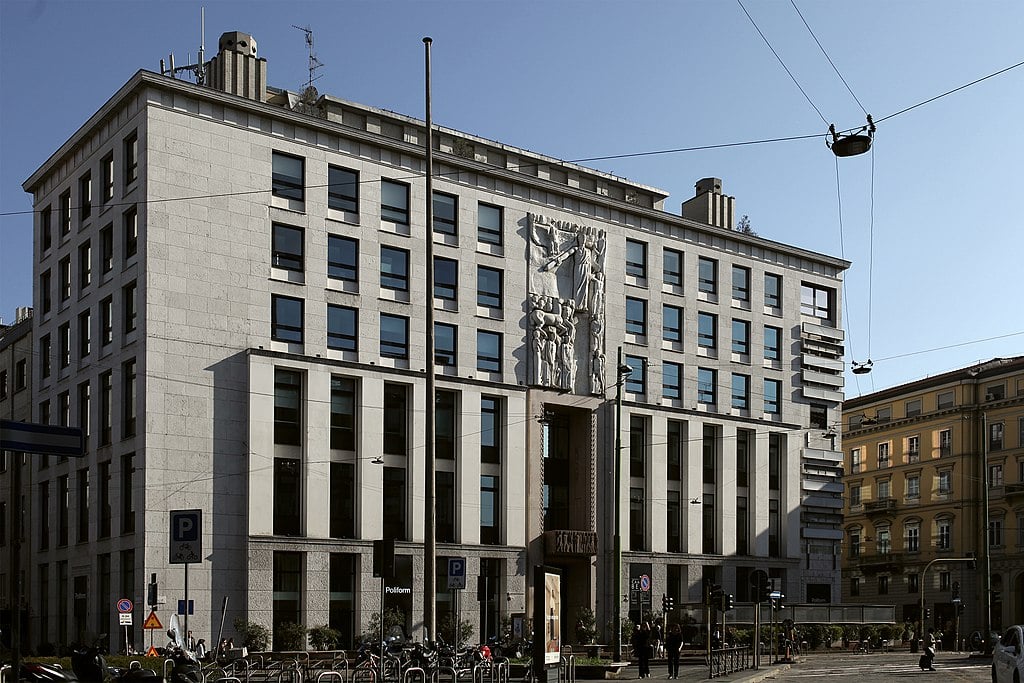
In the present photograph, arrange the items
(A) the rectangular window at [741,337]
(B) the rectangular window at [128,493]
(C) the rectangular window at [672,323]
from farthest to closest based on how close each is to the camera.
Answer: (A) the rectangular window at [741,337]
(C) the rectangular window at [672,323]
(B) the rectangular window at [128,493]

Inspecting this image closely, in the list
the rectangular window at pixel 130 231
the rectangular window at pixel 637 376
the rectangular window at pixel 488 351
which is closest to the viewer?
the rectangular window at pixel 130 231

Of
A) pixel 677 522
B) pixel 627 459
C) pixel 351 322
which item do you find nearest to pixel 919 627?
pixel 677 522

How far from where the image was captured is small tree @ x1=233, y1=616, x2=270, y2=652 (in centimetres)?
4588

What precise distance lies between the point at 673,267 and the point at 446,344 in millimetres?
15687

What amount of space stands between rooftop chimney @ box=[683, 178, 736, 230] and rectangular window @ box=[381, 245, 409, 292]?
71.2ft

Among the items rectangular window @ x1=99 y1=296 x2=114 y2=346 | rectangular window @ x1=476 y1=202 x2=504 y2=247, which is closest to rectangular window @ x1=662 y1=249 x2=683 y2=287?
rectangular window @ x1=476 y1=202 x2=504 y2=247

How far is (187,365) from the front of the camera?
47156mm

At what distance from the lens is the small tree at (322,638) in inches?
1876

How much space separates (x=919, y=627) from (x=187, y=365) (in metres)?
45.6

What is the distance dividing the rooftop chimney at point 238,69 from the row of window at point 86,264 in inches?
273

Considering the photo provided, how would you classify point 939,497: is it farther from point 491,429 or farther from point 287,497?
point 287,497

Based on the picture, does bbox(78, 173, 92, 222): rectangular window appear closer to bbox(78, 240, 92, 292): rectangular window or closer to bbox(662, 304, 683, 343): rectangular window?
bbox(78, 240, 92, 292): rectangular window

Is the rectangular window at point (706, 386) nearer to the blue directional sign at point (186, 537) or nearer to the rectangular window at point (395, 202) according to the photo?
the rectangular window at point (395, 202)

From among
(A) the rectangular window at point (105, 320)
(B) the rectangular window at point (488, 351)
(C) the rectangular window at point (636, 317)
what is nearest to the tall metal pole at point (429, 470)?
(A) the rectangular window at point (105, 320)
